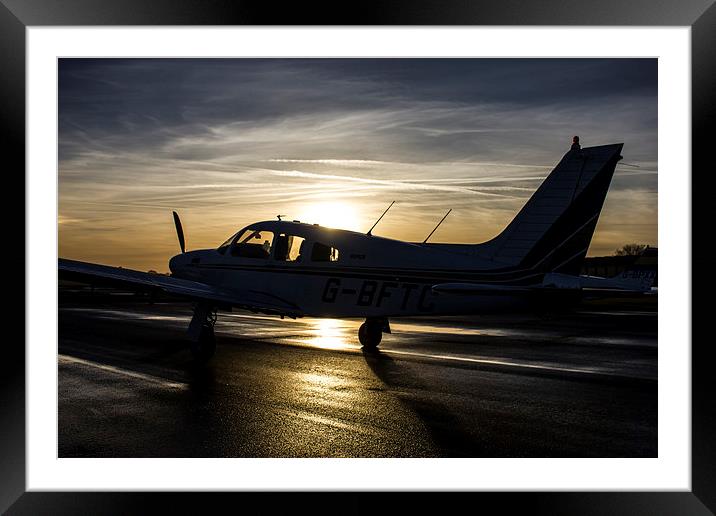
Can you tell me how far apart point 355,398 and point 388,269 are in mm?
4594

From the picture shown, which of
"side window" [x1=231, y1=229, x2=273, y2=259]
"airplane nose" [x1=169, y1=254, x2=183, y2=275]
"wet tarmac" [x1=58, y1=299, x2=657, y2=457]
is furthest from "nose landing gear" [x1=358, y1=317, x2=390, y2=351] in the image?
"airplane nose" [x1=169, y1=254, x2=183, y2=275]

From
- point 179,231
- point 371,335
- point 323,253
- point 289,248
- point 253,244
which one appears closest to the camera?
point 323,253

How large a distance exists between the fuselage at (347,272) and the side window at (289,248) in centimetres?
2

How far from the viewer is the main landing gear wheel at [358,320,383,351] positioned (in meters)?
15.9

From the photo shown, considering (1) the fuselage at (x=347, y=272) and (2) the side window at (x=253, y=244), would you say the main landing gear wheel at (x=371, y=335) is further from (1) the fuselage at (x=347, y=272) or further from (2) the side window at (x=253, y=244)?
(2) the side window at (x=253, y=244)

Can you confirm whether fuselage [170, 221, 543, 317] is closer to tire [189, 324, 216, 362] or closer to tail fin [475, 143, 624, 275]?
tail fin [475, 143, 624, 275]

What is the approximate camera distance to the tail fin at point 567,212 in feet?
41.7


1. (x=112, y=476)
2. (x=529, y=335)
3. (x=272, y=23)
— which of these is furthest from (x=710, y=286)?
(x=529, y=335)

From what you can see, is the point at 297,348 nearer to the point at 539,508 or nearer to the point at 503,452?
the point at 503,452

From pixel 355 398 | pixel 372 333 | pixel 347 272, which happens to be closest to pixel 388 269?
pixel 347 272

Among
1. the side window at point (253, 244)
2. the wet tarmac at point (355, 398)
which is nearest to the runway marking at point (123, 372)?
the wet tarmac at point (355, 398)

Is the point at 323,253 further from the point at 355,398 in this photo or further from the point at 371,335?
the point at 355,398

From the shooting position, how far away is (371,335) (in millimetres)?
15953

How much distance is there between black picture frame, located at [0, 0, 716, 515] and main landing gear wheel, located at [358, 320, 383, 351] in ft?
32.8
